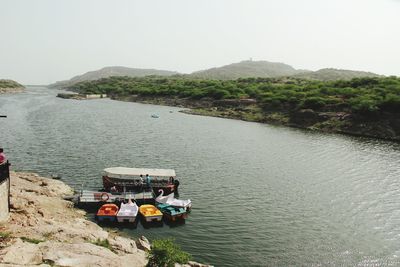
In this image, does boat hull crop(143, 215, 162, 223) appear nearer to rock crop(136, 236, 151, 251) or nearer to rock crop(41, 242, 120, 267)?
rock crop(136, 236, 151, 251)

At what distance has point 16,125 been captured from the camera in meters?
99.2

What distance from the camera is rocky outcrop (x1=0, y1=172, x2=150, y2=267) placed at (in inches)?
963

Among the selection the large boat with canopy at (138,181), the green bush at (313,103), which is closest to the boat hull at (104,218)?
the large boat with canopy at (138,181)

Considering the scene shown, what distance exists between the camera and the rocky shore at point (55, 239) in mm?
24473

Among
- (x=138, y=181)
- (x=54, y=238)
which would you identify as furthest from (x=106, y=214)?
(x=138, y=181)

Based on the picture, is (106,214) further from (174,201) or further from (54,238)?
(54,238)

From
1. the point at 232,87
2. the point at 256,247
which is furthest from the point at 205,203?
the point at 232,87

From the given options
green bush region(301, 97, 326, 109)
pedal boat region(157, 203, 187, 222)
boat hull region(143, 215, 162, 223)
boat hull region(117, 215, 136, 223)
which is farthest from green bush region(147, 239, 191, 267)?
green bush region(301, 97, 326, 109)

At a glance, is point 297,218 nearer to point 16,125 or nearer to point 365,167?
point 365,167

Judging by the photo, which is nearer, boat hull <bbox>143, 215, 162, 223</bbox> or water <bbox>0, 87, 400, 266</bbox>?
water <bbox>0, 87, 400, 266</bbox>

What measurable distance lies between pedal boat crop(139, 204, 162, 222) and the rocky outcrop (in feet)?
16.0

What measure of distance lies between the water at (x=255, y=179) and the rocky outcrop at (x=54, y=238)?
556 centimetres

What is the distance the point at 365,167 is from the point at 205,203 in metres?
34.2

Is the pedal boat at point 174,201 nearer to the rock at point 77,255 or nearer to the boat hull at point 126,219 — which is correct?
the boat hull at point 126,219
